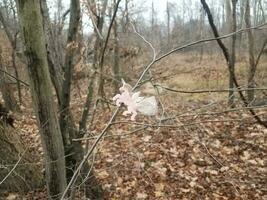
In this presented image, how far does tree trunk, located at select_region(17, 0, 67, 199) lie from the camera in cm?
217

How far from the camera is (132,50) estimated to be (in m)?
10.4

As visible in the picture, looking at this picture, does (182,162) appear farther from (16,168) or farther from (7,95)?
(7,95)

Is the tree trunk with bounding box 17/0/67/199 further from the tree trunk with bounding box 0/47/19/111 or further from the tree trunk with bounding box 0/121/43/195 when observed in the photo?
the tree trunk with bounding box 0/47/19/111

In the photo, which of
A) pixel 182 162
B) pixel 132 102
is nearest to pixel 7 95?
pixel 182 162

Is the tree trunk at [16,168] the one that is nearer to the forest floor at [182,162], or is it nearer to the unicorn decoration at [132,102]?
the forest floor at [182,162]

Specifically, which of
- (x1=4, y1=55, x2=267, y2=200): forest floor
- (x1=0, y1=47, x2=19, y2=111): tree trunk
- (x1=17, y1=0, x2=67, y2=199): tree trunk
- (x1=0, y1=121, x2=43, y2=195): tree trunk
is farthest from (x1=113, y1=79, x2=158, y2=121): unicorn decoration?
(x1=0, y1=47, x2=19, y2=111): tree trunk

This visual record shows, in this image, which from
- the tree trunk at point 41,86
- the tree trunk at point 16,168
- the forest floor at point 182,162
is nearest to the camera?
the tree trunk at point 41,86

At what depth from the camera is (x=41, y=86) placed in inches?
90.9

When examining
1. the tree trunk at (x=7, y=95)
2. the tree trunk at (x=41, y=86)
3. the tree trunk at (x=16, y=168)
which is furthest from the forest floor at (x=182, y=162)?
the tree trunk at (x=7, y=95)

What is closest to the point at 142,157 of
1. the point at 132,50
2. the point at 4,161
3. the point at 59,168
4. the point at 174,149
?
the point at 174,149

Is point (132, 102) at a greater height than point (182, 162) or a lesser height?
greater

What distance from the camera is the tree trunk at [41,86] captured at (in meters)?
2.17

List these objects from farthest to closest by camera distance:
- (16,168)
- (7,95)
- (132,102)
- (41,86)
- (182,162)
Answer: (7,95) → (182,162) → (16,168) → (41,86) → (132,102)

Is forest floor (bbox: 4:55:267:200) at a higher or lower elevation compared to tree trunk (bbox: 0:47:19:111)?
lower
